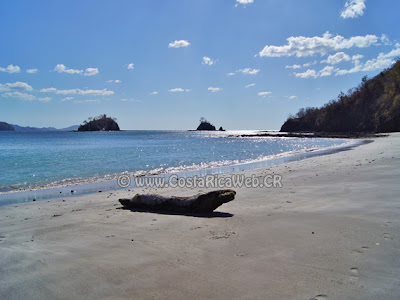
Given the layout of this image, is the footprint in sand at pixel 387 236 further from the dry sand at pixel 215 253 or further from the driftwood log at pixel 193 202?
the driftwood log at pixel 193 202

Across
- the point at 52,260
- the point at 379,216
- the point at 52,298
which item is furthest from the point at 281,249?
the point at 52,260

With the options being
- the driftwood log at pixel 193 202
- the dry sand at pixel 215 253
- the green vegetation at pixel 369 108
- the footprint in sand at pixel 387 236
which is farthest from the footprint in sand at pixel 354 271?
the green vegetation at pixel 369 108

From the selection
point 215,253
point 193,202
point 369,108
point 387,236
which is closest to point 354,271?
point 387,236

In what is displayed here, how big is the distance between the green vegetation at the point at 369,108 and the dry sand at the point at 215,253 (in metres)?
69.6

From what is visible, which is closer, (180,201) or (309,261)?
(309,261)

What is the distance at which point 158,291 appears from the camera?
9.46ft

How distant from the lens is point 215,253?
12.7 feet

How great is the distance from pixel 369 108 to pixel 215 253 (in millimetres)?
92295

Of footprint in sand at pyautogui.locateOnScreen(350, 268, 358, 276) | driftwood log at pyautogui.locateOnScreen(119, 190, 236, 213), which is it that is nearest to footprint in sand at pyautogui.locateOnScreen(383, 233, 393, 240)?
footprint in sand at pyautogui.locateOnScreen(350, 268, 358, 276)

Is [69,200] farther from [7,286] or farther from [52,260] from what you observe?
[7,286]

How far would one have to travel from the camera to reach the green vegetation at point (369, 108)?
63.0m

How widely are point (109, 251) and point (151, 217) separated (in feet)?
7.24

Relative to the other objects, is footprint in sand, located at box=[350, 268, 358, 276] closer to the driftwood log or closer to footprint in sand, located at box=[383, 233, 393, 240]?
footprint in sand, located at box=[383, 233, 393, 240]

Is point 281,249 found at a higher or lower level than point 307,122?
lower
